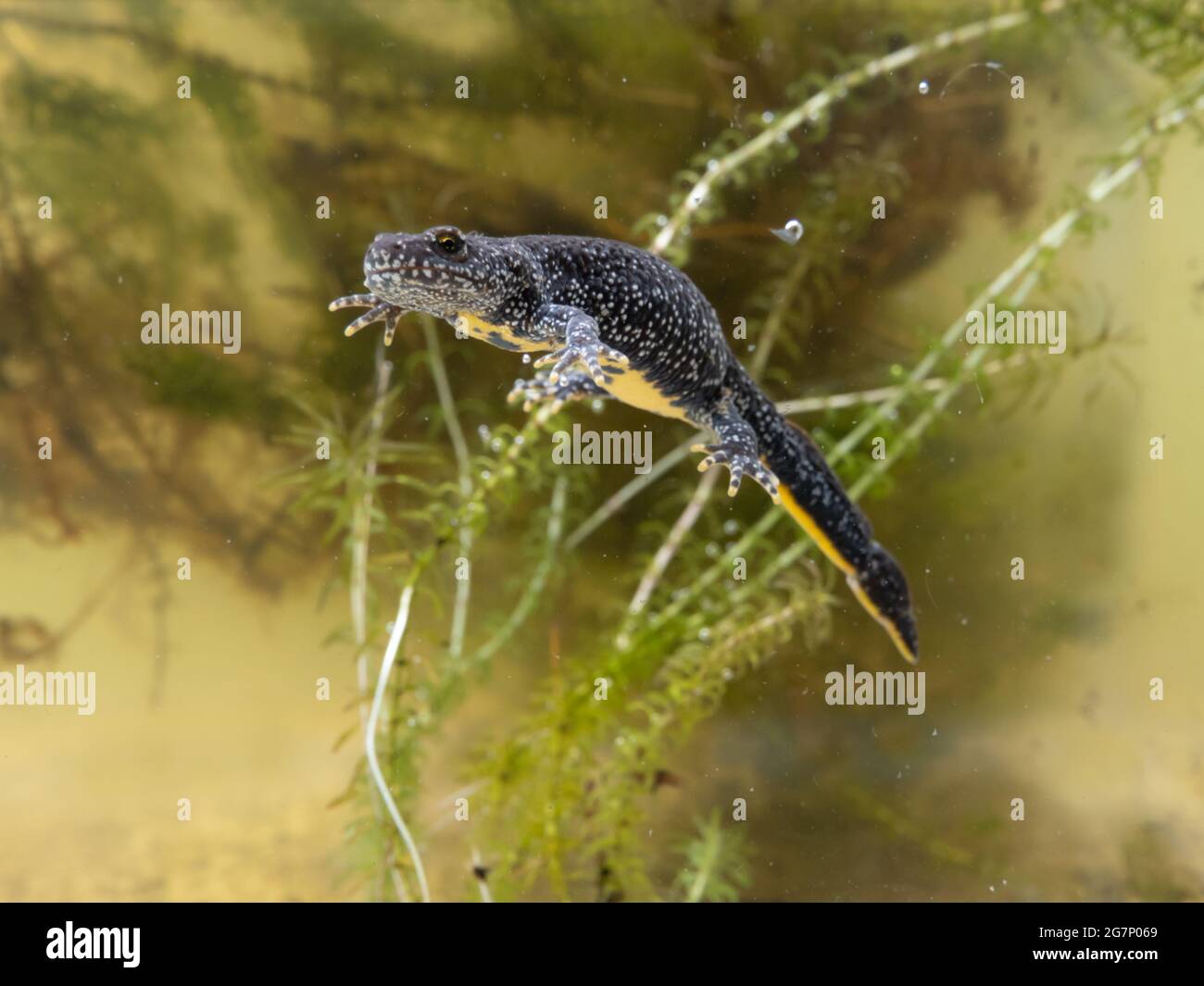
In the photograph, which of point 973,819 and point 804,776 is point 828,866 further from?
point 973,819

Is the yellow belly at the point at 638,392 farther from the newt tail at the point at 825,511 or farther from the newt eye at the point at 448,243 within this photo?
the newt eye at the point at 448,243

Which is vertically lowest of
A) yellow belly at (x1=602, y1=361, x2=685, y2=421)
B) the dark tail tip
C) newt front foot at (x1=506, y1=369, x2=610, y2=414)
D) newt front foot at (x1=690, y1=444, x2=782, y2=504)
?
the dark tail tip

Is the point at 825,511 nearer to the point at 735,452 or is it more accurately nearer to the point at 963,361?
the point at 735,452

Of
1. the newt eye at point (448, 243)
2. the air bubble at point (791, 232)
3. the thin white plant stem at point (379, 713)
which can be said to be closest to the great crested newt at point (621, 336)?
the newt eye at point (448, 243)

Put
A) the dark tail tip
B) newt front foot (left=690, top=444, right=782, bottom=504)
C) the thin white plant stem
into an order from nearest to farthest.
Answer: newt front foot (left=690, top=444, right=782, bottom=504)
the dark tail tip
the thin white plant stem

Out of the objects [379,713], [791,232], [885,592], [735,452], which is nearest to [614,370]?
[735,452]

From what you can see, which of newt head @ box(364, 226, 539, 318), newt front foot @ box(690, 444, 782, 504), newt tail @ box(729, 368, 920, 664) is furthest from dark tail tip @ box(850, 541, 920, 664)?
newt head @ box(364, 226, 539, 318)

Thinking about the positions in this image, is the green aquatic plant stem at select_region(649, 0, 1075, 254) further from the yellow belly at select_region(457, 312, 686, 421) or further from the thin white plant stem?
the thin white plant stem

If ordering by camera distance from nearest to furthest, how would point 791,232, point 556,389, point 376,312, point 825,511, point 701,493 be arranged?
1. point 556,389
2. point 376,312
3. point 825,511
4. point 791,232
5. point 701,493

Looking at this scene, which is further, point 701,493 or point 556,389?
point 701,493
